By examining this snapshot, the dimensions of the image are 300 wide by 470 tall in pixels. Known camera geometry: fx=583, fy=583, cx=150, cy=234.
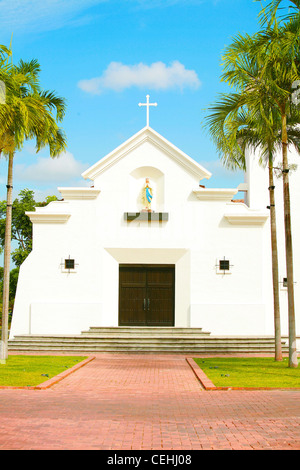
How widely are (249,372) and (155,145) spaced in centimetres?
1304

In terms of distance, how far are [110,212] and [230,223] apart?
17.1 ft

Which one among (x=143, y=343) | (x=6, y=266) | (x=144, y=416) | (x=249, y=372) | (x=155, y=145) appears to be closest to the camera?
(x=144, y=416)

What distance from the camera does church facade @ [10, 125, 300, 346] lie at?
24.6 meters

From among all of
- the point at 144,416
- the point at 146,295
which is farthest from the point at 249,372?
the point at 146,295

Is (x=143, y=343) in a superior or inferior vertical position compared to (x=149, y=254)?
inferior

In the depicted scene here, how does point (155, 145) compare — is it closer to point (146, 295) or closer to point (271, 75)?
point (146, 295)

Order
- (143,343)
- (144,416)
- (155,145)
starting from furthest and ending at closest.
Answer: (155,145)
(143,343)
(144,416)

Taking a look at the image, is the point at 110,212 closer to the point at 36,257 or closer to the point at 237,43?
the point at 36,257

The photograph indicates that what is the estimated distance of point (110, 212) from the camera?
25.3m

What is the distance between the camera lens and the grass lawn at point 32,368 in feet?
43.9

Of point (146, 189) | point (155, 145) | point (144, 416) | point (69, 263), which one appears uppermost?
point (155, 145)

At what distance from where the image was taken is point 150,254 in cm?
2538

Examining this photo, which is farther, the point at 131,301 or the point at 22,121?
the point at 131,301
